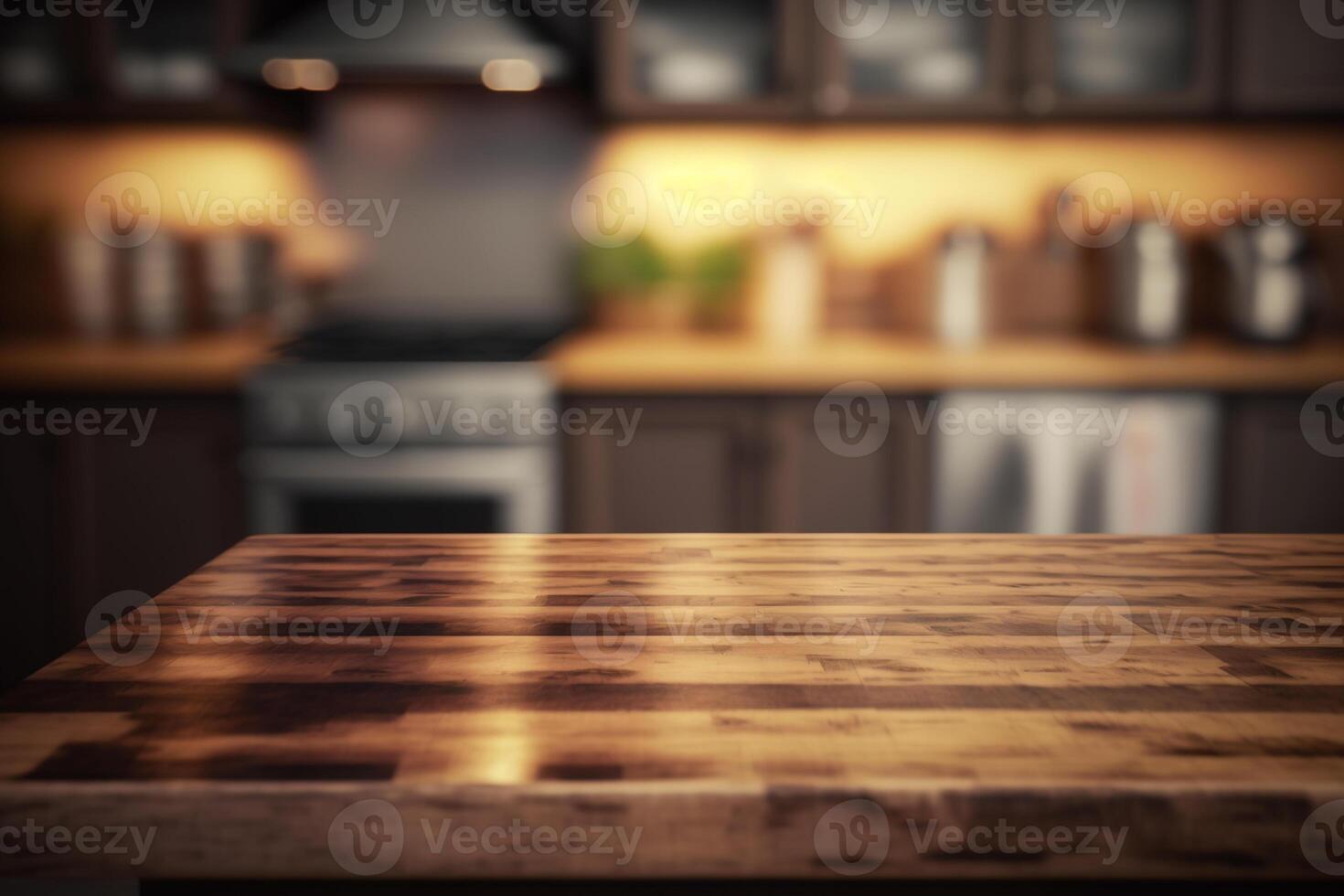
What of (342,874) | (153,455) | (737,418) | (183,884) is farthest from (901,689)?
(153,455)

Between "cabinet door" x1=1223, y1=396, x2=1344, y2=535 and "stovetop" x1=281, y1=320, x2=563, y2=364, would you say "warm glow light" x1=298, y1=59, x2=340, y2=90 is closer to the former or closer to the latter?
"stovetop" x1=281, y1=320, x2=563, y2=364

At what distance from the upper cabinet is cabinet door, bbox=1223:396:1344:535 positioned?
743 mm

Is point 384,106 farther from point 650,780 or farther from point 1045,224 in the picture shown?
point 650,780

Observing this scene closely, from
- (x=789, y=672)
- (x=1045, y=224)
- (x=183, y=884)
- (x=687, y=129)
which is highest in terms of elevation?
(x=687, y=129)

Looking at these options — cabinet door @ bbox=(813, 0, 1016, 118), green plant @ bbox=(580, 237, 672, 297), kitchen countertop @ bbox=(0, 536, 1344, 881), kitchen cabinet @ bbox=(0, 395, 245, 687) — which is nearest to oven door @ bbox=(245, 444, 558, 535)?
kitchen cabinet @ bbox=(0, 395, 245, 687)

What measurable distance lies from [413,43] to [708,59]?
0.69 m

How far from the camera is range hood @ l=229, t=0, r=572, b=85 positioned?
2.52 meters

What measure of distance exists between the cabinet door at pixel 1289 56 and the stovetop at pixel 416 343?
67.0 inches

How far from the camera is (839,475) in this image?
2436 mm

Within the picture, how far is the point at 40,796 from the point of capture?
2.03 feet

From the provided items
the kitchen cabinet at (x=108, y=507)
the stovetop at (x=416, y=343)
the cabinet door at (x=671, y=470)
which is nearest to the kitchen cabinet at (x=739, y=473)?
the cabinet door at (x=671, y=470)

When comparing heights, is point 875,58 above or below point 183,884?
above

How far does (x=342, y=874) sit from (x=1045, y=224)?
109 inches

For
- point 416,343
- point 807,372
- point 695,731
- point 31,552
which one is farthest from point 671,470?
point 695,731
